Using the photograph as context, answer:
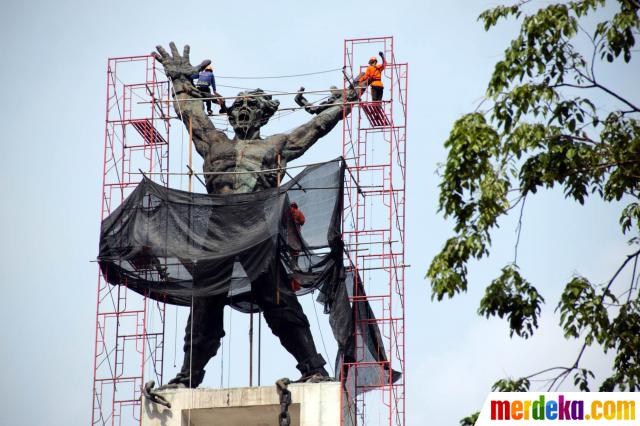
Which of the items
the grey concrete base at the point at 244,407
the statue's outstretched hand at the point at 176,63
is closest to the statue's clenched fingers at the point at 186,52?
the statue's outstretched hand at the point at 176,63

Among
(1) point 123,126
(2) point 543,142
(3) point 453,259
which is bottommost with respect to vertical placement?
(3) point 453,259

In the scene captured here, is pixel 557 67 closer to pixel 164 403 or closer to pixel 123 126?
pixel 164 403

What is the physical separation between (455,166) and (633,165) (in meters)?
2.88

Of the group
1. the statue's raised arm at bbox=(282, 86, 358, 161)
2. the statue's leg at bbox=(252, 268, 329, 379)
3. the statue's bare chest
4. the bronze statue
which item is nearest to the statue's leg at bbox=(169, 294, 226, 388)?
the bronze statue

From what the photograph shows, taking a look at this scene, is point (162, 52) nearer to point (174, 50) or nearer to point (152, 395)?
point (174, 50)

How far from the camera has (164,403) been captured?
126 feet

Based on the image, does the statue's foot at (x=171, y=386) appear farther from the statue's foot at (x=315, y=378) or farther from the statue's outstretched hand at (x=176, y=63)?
the statue's outstretched hand at (x=176, y=63)

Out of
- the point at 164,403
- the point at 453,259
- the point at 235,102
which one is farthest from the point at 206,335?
the point at 453,259

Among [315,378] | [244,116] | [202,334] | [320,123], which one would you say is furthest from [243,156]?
[315,378]

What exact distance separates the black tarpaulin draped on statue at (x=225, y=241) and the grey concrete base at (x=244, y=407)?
1816 millimetres

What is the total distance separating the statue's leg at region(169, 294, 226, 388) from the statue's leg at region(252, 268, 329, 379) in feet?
3.66

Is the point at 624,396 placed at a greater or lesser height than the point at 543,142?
lesser

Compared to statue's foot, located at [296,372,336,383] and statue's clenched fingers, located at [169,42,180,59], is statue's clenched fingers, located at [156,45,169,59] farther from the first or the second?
statue's foot, located at [296,372,336,383]

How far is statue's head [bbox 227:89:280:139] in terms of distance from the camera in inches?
1629
